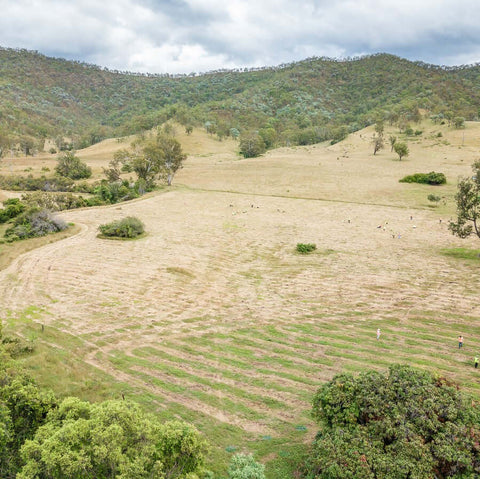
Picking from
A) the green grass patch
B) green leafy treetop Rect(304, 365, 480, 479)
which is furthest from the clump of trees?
the green grass patch

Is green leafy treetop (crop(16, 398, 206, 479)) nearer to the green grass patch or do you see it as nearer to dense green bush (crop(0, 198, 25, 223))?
the green grass patch

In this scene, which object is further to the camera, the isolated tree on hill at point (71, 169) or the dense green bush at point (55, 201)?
the isolated tree on hill at point (71, 169)

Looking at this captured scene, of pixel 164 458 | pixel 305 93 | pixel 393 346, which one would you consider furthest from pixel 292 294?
pixel 305 93

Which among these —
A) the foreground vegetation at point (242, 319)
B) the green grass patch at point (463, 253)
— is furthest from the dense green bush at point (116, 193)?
the green grass patch at point (463, 253)

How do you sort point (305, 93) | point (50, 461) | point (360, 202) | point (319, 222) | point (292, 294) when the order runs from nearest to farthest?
point (50, 461) → point (292, 294) → point (319, 222) → point (360, 202) → point (305, 93)

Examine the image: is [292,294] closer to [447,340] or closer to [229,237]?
[447,340]

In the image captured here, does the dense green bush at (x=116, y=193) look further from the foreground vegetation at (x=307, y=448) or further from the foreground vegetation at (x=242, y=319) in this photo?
the foreground vegetation at (x=307, y=448)
